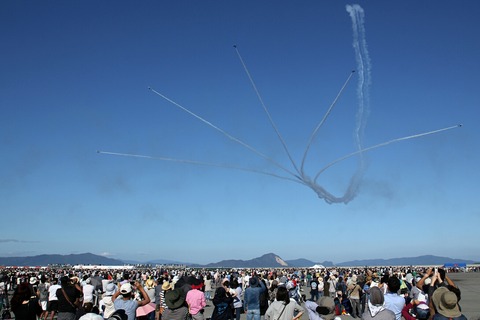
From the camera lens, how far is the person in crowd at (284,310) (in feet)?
21.6

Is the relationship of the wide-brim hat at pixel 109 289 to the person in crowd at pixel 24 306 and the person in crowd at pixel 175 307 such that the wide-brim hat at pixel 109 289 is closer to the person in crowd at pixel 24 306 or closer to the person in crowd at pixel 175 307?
the person in crowd at pixel 24 306

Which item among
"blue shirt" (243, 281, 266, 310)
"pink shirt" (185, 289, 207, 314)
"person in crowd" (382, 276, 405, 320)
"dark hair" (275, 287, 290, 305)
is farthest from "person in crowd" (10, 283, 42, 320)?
"person in crowd" (382, 276, 405, 320)

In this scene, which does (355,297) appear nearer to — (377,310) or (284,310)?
(284,310)

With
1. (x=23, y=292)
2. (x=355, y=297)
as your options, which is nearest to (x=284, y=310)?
(x=23, y=292)

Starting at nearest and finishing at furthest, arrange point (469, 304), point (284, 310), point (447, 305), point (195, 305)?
1. point (447, 305)
2. point (284, 310)
3. point (195, 305)
4. point (469, 304)

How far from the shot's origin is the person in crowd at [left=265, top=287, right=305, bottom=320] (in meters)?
6.59

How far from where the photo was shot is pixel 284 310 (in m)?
6.62

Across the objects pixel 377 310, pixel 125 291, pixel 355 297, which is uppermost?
pixel 125 291

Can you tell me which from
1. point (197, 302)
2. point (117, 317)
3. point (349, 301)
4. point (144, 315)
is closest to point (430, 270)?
point (197, 302)

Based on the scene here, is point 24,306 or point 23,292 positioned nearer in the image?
point 24,306

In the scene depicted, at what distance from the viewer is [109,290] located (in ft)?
32.8

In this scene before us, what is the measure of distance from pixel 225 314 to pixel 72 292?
9.44 ft

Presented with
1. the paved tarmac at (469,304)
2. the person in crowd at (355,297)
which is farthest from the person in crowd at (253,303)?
the person in crowd at (355,297)

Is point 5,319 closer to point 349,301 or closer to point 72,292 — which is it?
point 72,292
